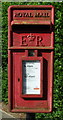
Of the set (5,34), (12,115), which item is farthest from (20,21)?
(12,115)

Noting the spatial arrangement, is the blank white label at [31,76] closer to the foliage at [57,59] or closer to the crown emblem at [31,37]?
the crown emblem at [31,37]

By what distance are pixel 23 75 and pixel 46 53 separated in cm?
40

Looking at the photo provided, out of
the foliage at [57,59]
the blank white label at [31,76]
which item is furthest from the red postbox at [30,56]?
the foliage at [57,59]

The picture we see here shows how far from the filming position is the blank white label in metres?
2.99

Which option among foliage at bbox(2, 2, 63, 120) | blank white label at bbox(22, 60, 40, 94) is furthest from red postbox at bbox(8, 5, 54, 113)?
foliage at bbox(2, 2, 63, 120)

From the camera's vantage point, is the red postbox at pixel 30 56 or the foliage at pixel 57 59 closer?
the red postbox at pixel 30 56

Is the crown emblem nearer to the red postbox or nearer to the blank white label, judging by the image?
the red postbox

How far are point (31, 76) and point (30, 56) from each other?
0.25m

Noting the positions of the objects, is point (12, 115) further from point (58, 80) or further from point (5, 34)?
point (5, 34)

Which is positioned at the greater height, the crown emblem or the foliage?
the crown emblem

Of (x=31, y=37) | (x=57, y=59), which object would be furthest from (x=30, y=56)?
(x=57, y=59)

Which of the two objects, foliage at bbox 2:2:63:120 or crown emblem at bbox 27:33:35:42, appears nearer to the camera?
crown emblem at bbox 27:33:35:42

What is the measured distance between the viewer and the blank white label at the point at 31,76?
2.99 m

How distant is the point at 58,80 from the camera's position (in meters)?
4.68
